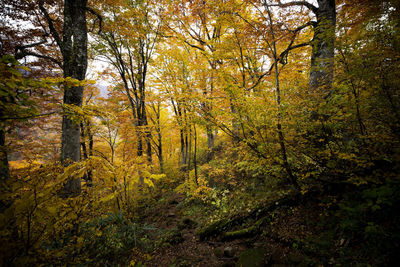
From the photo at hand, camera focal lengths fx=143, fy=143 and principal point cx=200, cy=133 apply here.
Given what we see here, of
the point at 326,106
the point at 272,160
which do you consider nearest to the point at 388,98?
the point at 326,106

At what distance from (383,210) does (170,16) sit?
1199 centimetres

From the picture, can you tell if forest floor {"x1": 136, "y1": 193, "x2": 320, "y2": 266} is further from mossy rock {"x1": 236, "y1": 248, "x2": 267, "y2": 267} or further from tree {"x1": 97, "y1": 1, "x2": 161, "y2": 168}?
tree {"x1": 97, "y1": 1, "x2": 161, "y2": 168}

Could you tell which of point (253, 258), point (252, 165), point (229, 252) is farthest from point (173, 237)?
point (252, 165)

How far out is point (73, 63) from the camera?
3656 mm

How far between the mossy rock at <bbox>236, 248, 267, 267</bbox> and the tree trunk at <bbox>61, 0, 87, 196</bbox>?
13.3 ft

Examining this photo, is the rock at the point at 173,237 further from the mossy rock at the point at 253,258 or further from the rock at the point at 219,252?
the mossy rock at the point at 253,258

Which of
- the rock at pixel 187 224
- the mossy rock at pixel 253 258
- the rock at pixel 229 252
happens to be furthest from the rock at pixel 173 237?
the mossy rock at pixel 253 258

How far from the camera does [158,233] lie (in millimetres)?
5465

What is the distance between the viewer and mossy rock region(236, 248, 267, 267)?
111 inches

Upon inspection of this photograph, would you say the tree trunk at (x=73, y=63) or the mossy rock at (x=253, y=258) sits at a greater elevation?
the tree trunk at (x=73, y=63)

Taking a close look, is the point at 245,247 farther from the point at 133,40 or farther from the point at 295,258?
the point at 133,40

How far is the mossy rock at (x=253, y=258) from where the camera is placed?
282 cm

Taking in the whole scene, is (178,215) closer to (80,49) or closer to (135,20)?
(80,49)

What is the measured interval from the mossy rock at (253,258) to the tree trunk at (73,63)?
4.04 m
